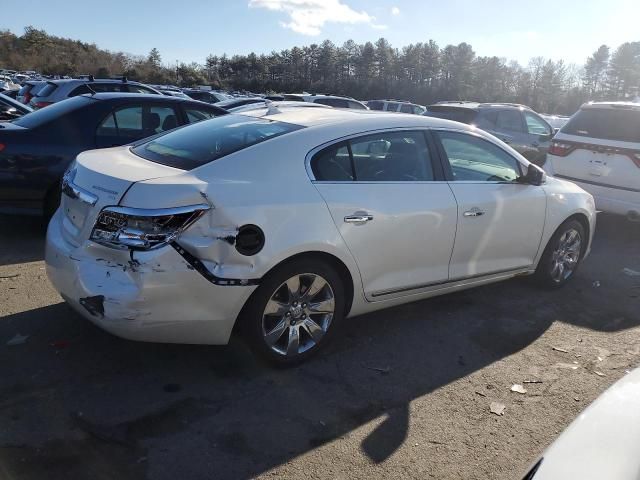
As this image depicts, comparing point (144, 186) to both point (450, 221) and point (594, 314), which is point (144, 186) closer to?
point (450, 221)

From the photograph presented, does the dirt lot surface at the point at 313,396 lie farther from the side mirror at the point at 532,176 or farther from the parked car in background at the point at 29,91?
the parked car in background at the point at 29,91

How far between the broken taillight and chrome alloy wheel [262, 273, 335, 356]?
2.36 ft

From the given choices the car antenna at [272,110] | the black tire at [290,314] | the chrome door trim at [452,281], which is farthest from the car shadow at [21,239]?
the chrome door trim at [452,281]

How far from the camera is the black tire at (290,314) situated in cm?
340

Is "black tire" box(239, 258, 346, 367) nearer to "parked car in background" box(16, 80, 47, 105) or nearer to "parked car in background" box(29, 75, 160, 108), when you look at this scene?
"parked car in background" box(29, 75, 160, 108)

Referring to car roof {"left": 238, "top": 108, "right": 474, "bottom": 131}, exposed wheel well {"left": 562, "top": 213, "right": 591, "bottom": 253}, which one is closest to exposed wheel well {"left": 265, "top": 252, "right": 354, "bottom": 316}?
car roof {"left": 238, "top": 108, "right": 474, "bottom": 131}

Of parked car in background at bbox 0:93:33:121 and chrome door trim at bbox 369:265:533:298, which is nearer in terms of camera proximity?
chrome door trim at bbox 369:265:533:298

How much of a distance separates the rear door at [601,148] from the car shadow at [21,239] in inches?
264

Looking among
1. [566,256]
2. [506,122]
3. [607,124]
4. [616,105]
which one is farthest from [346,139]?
[506,122]

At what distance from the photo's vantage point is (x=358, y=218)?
12.3ft

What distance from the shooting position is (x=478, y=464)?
9.54ft

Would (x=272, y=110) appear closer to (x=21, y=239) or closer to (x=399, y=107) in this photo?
(x=21, y=239)

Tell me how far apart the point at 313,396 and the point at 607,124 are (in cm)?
623

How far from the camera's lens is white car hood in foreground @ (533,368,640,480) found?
173cm
